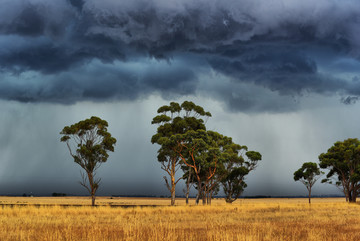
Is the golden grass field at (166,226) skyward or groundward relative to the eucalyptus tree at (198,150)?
groundward

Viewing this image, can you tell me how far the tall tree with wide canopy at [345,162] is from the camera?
69.4 metres

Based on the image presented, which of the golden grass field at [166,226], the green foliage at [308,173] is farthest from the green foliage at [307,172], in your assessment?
the golden grass field at [166,226]

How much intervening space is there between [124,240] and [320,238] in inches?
327

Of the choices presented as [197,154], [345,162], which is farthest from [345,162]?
[197,154]

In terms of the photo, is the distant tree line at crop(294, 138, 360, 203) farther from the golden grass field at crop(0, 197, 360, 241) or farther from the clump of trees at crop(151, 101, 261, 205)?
the golden grass field at crop(0, 197, 360, 241)

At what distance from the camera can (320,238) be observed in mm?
→ 15000

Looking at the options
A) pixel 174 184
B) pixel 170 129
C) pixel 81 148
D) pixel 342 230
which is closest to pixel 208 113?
pixel 170 129

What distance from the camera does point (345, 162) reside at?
7081cm

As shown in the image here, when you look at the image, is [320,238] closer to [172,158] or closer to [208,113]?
[172,158]

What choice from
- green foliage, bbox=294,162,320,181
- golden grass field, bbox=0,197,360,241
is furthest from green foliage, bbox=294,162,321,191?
golden grass field, bbox=0,197,360,241

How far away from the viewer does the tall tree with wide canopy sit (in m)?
69.4

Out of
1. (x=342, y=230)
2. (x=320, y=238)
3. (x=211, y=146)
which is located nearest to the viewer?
(x=320, y=238)

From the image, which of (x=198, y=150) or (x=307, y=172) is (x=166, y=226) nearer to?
(x=198, y=150)

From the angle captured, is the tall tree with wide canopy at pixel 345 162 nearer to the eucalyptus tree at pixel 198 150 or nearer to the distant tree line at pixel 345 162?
the distant tree line at pixel 345 162
